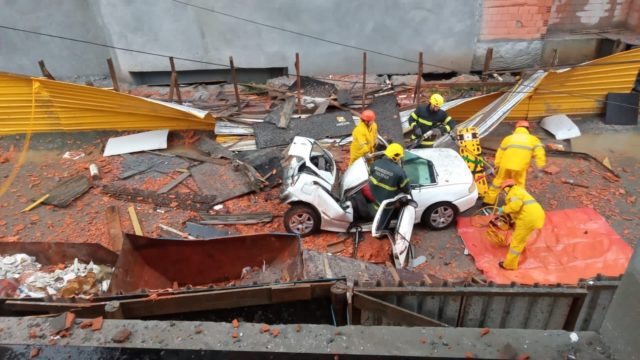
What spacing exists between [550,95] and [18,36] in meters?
13.4

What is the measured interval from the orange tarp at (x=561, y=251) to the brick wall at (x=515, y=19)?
5.49 m

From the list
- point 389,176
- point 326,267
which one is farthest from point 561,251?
point 326,267

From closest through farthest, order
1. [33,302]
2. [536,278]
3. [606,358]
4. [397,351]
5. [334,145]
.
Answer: [606,358]
[397,351]
[33,302]
[536,278]
[334,145]

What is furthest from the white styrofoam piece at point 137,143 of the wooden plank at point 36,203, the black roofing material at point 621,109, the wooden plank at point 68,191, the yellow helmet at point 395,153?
the black roofing material at point 621,109

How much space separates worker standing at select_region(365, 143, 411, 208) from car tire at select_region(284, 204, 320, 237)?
43.0 inches

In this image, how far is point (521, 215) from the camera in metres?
6.30

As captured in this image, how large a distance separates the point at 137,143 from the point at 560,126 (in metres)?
9.44

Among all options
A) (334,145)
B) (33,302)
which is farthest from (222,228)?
(33,302)

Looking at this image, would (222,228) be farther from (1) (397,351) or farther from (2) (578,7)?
(2) (578,7)

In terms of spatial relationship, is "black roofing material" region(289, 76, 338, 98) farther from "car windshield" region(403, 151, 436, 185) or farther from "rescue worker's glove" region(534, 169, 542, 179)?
"rescue worker's glove" region(534, 169, 542, 179)

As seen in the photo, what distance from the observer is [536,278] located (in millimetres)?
6484

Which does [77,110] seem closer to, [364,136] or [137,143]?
[137,143]

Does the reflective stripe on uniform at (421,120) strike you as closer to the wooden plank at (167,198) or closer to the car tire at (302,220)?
the car tire at (302,220)

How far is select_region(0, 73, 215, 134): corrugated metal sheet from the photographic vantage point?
361 inches
